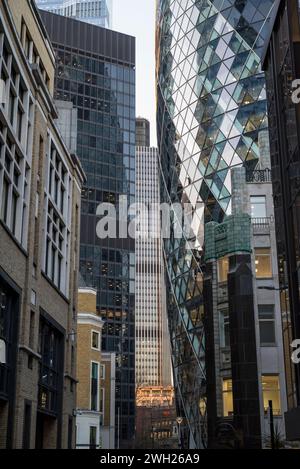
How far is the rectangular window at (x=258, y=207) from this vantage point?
54094mm

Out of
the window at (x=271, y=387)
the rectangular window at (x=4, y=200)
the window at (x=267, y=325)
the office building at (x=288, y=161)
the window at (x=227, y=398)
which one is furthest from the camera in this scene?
the window at (x=227, y=398)

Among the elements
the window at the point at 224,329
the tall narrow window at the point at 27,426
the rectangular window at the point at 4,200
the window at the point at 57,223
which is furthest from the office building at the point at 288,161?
the window at the point at 224,329

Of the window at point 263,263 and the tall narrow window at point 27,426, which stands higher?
the window at point 263,263

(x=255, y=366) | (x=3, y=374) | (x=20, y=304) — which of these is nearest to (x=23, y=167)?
(x=20, y=304)

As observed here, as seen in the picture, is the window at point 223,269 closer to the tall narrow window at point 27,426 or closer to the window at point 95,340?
the window at point 95,340

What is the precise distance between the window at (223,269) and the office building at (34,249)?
13.9 metres

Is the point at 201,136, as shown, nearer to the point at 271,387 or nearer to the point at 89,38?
the point at 271,387

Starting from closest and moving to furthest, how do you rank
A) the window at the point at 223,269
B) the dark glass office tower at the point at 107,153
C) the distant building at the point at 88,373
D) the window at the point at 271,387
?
1. the window at the point at 271,387
2. the window at the point at 223,269
3. the distant building at the point at 88,373
4. the dark glass office tower at the point at 107,153

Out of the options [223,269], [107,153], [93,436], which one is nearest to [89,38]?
[107,153]

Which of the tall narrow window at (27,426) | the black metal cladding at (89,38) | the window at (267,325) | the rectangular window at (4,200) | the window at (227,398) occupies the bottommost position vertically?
the tall narrow window at (27,426)

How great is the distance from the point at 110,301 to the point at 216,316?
75.0m

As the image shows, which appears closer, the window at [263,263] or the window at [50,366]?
the window at [50,366]

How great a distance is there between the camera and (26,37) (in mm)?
38344
